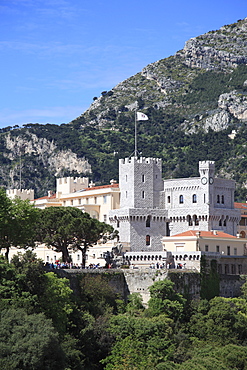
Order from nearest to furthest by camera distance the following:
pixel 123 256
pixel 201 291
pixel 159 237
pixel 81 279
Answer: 1. pixel 81 279
2. pixel 201 291
3. pixel 123 256
4. pixel 159 237

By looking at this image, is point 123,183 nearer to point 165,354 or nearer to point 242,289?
point 242,289

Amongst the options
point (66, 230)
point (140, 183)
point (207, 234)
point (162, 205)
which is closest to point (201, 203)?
point (162, 205)

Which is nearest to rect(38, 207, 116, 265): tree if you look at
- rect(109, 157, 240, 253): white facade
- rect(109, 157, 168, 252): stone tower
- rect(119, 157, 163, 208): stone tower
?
rect(109, 157, 168, 252): stone tower

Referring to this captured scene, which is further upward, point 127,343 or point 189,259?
point 189,259

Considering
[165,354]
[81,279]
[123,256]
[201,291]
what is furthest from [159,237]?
[165,354]

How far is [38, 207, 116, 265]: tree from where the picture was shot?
91500mm

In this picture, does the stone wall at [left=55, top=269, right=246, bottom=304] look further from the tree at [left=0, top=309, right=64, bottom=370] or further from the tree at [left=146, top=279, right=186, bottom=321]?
the tree at [left=0, top=309, right=64, bottom=370]

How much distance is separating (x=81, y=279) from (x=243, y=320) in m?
17.6

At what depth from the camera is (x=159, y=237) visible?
4053 inches

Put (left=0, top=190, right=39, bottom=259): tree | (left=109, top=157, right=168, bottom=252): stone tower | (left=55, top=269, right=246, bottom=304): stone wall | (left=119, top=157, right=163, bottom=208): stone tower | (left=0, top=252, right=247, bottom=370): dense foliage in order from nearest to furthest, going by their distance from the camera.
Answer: (left=0, top=252, right=247, bottom=370): dense foliage
(left=0, top=190, right=39, bottom=259): tree
(left=55, top=269, right=246, bottom=304): stone wall
(left=109, top=157, right=168, bottom=252): stone tower
(left=119, top=157, right=163, bottom=208): stone tower

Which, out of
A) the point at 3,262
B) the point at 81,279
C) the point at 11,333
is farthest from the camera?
the point at 81,279

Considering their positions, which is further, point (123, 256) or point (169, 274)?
point (123, 256)

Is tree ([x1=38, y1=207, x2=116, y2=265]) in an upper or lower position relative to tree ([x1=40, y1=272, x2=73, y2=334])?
upper

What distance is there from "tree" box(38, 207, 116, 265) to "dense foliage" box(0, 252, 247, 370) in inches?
327
